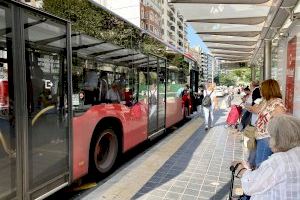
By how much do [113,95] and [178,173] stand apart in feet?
5.96

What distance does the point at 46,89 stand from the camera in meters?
4.32

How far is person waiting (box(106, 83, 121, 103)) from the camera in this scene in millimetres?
5988

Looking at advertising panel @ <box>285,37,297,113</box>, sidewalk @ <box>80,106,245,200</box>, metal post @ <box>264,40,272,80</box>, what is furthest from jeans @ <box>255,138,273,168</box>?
metal post @ <box>264,40,272,80</box>

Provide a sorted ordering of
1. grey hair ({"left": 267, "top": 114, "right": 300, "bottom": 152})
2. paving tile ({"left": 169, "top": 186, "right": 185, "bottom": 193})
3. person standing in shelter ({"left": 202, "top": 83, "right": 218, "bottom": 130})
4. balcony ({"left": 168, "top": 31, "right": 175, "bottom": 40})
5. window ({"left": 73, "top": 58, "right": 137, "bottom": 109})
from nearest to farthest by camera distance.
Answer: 1. grey hair ({"left": 267, "top": 114, "right": 300, "bottom": 152})
2. window ({"left": 73, "top": 58, "right": 137, "bottom": 109})
3. paving tile ({"left": 169, "top": 186, "right": 185, "bottom": 193})
4. person standing in shelter ({"left": 202, "top": 83, "right": 218, "bottom": 130})
5. balcony ({"left": 168, "top": 31, "right": 175, "bottom": 40})

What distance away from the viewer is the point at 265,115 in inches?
183

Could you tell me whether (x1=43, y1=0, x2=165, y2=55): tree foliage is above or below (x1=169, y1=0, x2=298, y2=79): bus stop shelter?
below

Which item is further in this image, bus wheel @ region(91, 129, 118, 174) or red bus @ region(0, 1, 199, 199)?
bus wheel @ region(91, 129, 118, 174)

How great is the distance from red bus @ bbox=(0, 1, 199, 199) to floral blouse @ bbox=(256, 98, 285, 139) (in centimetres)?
247

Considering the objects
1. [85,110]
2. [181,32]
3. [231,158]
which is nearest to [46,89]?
[85,110]

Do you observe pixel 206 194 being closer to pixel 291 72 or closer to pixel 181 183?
pixel 181 183

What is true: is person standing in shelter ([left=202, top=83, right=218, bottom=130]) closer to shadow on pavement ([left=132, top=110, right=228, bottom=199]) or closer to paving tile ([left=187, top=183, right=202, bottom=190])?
shadow on pavement ([left=132, top=110, right=228, bottom=199])

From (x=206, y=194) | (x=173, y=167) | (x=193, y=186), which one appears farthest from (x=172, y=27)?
(x=206, y=194)

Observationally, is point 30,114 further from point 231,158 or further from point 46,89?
point 231,158

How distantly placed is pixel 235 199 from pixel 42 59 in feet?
9.11
